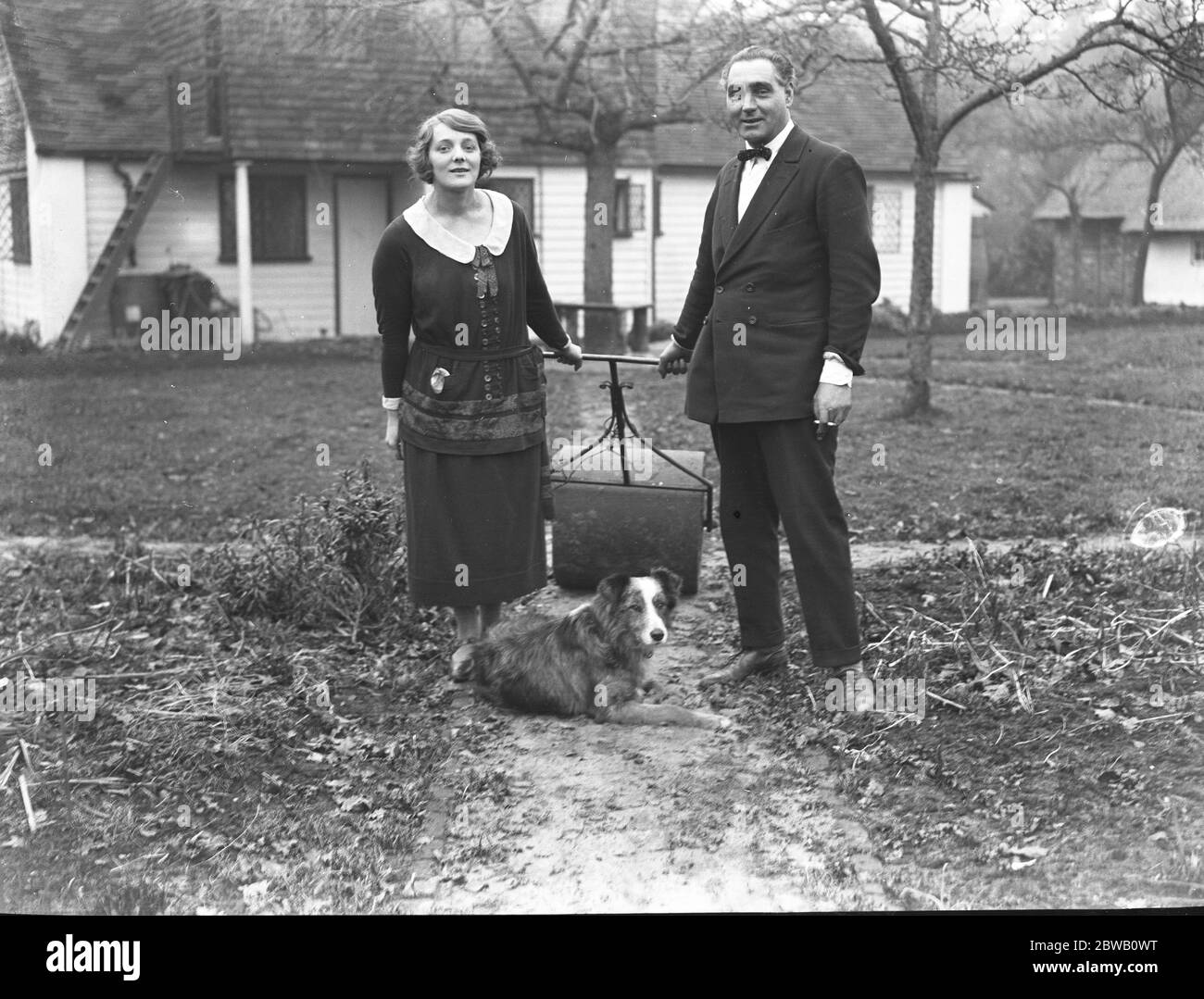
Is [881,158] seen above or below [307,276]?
above

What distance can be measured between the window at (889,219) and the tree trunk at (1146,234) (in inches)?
412

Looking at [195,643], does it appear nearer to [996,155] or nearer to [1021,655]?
[1021,655]

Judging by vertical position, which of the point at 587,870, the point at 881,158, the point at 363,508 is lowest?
the point at 587,870

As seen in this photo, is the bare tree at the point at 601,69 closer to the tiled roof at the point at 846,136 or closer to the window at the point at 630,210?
the window at the point at 630,210

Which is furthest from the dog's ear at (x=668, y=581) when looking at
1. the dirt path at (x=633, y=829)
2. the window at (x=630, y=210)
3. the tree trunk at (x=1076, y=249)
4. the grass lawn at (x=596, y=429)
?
the window at (x=630, y=210)

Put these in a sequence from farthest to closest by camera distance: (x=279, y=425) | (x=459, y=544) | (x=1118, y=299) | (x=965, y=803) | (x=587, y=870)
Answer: (x=1118, y=299), (x=279, y=425), (x=459, y=544), (x=965, y=803), (x=587, y=870)

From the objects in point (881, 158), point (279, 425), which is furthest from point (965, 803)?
point (881, 158)

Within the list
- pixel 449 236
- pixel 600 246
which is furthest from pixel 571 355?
pixel 600 246

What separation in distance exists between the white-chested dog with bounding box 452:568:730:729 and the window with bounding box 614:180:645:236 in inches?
668

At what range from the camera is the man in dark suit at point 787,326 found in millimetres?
4578

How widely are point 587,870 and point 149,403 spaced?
34.7ft

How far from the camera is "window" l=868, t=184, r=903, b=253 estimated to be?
25.0 m

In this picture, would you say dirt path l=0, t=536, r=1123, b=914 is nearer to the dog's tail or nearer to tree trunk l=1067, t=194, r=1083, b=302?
the dog's tail
